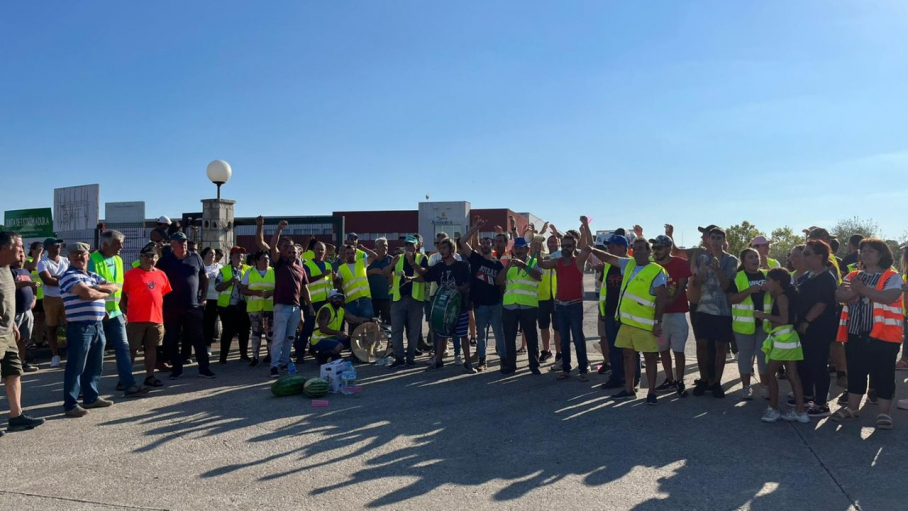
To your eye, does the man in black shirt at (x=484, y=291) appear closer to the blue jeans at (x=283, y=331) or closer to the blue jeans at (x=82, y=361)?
the blue jeans at (x=283, y=331)

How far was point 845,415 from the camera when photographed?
6.26 metres

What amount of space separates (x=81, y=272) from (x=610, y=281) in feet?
20.7

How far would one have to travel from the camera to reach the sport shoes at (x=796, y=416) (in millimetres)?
6180

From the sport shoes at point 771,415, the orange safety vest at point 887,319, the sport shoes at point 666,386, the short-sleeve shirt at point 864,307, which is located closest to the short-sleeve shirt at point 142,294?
the sport shoes at point 666,386

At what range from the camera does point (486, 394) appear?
7.55m

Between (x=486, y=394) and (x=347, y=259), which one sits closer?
(x=486, y=394)

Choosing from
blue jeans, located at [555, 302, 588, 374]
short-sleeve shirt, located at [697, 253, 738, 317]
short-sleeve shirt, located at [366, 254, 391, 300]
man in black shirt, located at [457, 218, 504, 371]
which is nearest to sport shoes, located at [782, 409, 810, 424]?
short-sleeve shirt, located at [697, 253, 738, 317]

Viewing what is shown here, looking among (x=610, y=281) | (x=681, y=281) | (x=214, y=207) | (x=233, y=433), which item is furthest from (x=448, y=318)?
(x=214, y=207)

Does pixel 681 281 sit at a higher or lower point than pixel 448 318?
higher

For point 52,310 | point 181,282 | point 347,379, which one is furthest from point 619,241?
point 52,310

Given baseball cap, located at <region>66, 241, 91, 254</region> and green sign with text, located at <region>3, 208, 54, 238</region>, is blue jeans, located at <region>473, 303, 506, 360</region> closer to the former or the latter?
baseball cap, located at <region>66, 241, 91, 254</region>

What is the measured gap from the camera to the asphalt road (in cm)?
424

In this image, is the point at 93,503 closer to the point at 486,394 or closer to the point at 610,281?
the point at 486,394

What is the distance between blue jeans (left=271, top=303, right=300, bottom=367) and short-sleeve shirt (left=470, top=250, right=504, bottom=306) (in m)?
2.65
